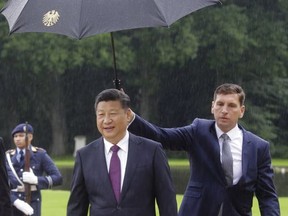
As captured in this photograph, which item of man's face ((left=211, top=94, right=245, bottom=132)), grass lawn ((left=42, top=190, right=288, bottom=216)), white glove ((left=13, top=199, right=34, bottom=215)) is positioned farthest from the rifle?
man's face ((left=211, top=94, right=245, bottom=132))

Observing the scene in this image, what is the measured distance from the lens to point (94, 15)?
5.63 m

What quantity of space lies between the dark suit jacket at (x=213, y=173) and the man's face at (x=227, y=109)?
6.3 inches

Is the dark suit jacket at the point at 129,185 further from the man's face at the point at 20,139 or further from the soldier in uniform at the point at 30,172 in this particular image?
the man's face at the point at 20,139

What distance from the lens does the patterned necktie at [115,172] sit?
5.06 metres

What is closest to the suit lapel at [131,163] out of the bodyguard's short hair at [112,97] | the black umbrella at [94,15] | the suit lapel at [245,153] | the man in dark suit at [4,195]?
the bodyguard's short hair at [112,97]

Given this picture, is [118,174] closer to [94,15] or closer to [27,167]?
[94,15]

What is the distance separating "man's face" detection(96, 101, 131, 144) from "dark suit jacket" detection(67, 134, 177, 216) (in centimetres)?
10

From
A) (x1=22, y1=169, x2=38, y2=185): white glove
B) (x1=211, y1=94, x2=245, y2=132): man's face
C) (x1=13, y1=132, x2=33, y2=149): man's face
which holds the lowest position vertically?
(x1=22, y1=169, x2=38, y2=185): white glove

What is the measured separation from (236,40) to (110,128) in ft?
129

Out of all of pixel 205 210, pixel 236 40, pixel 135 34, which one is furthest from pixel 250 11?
pixel 205 210

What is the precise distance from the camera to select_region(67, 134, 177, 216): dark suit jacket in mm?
5027

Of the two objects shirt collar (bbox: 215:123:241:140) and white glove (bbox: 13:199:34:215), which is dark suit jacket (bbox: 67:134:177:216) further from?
white glove (bbox: 13:199:34:215)

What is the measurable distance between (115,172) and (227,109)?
1216mm

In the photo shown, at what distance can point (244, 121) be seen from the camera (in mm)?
45531
